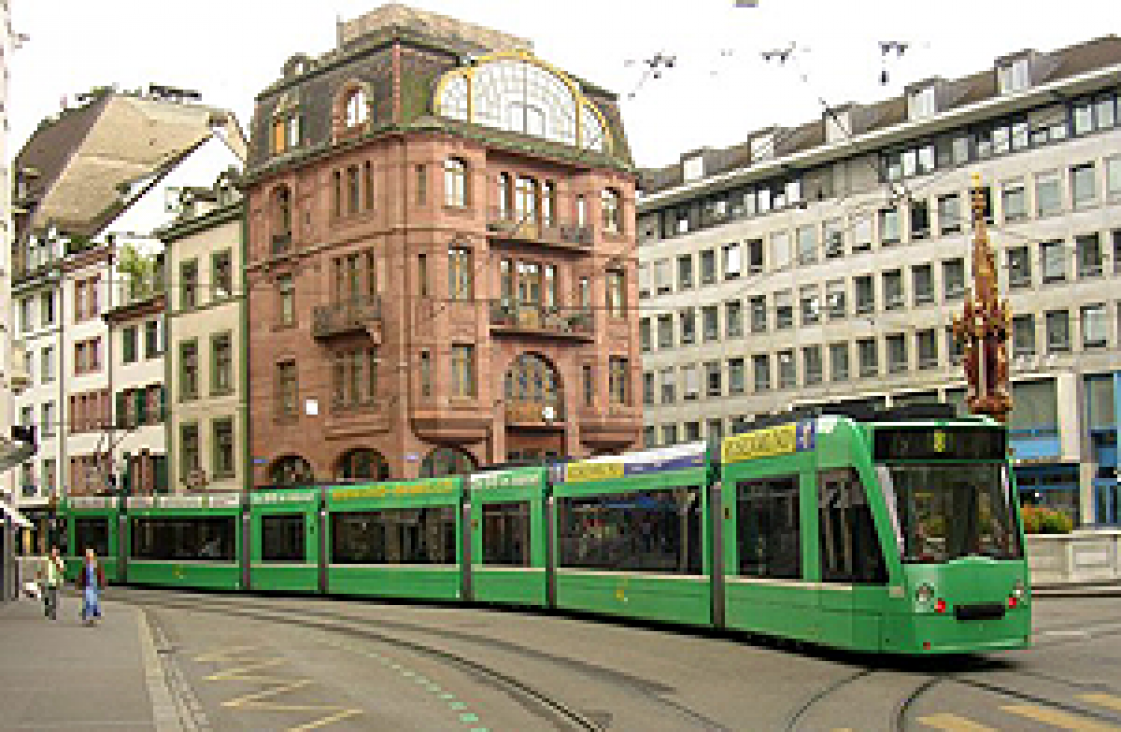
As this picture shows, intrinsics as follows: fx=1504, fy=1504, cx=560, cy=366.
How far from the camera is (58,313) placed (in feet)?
232

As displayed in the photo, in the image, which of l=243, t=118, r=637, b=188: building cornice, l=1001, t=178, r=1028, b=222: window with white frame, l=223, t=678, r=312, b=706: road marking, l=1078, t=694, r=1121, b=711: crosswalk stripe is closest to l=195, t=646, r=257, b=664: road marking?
l=223, t=678, r=312, b=706: road marking

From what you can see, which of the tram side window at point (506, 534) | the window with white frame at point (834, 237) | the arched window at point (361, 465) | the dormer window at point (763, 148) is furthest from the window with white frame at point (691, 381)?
the tram side window at point (506, 534)

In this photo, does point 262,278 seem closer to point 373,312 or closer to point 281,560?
point 373,312

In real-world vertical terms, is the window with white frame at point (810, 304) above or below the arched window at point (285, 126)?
below

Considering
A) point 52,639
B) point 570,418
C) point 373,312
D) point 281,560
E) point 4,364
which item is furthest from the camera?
point 570,418

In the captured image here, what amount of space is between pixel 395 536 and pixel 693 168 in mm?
49038

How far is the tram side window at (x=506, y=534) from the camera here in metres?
28.5

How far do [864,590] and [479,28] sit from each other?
131 feet

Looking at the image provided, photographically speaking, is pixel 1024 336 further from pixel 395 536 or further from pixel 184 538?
pixel 395 536

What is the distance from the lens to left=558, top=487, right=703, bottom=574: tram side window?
864 inches

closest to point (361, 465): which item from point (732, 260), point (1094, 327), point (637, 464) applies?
point (637, 464)

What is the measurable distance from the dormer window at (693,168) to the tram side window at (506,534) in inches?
1993

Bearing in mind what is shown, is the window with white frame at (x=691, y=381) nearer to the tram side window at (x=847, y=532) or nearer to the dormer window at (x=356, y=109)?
the dormer window at (x=356, y=109)

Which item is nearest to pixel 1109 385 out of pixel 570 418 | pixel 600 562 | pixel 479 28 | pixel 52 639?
pixel 570 418
